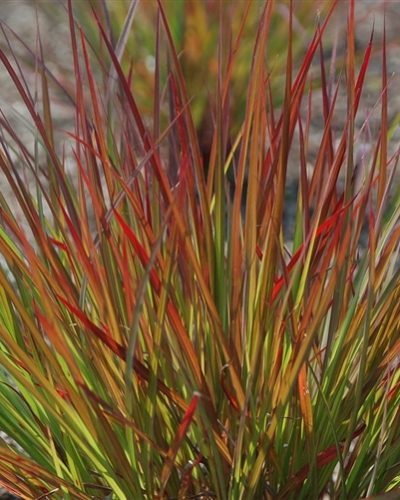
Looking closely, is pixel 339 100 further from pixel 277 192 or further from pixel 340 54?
pixel 277 192

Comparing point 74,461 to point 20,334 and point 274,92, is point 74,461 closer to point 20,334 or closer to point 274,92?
point 20,334

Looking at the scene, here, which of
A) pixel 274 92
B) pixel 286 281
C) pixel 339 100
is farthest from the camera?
pixel 339 100

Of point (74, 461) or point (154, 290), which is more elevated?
point (154, 290)

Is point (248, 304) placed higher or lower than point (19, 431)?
higher

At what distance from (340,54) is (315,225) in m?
2.04

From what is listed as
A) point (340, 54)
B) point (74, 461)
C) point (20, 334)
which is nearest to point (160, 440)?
point (74, 461)

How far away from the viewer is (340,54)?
291cm

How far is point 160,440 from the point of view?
3.48 feet

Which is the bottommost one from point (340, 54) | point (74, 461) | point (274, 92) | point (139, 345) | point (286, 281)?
point (74, 461)

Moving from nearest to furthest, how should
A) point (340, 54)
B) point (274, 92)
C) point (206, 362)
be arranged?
point (206, 362)
point (274, 92)
point (340, 54)

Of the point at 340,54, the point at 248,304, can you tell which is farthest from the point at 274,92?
the point at 248,304

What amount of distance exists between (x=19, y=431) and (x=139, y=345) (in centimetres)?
17

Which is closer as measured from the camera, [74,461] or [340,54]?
[74,461]

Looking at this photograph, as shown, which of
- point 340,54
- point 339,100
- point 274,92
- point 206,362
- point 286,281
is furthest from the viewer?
point 340,54
